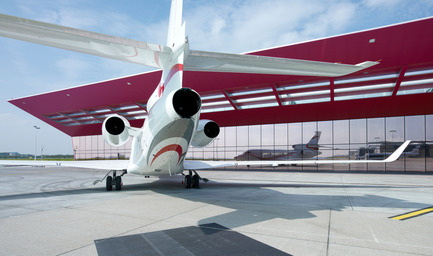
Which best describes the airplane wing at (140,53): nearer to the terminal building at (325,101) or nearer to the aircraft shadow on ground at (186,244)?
the aircraft shadow on ground at (186,244)

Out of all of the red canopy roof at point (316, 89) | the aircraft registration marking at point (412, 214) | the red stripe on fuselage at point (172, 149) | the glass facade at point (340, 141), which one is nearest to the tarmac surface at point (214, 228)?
the aircraft registration marking at point (412, 214)

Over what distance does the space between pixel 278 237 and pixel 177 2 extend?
299 inches

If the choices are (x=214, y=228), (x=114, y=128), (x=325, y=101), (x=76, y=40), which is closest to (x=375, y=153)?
(x=325, y=101)

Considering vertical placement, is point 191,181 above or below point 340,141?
below

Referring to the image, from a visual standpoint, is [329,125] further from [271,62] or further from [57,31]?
[57,31]

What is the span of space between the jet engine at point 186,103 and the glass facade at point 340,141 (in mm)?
20031

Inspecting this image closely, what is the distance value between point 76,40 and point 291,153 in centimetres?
2454

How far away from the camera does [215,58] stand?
20.5 ft

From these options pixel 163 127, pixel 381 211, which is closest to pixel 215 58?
pixel 163 127

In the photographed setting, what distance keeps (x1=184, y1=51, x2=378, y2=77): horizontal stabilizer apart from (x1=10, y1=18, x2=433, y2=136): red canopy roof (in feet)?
38.8

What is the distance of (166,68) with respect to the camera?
779cm

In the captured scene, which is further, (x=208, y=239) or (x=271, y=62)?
(x=271, y=62)

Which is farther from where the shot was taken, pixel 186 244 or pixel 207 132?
pixel 207 132

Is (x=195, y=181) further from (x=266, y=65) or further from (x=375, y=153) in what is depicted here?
(x=375, y=153)
